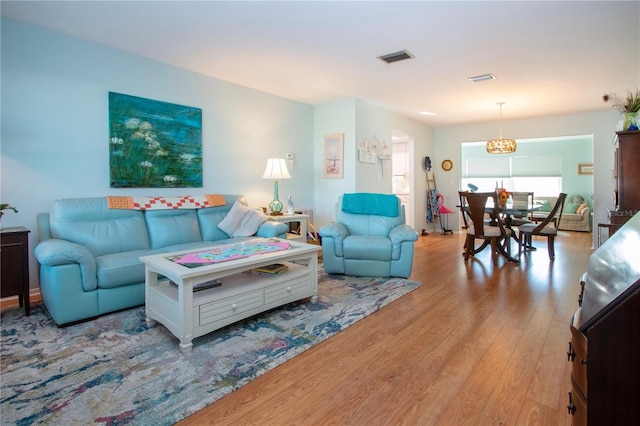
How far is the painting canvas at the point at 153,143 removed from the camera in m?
3.43

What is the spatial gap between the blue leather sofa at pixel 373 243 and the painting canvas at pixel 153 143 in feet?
5.86

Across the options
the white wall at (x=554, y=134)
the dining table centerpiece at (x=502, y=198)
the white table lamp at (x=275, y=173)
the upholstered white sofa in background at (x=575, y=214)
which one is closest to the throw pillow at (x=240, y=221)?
the white table lamp at (x=275, y=173)

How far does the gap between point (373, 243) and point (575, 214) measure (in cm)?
677

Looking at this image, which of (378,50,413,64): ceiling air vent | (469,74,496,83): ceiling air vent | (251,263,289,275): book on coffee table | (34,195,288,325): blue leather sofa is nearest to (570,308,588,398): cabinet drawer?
(251,263,289,275): book on coffee table

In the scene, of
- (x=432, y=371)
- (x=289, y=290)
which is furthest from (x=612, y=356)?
(x=289, y=290)

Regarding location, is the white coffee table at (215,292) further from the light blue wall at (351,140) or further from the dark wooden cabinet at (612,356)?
the light blue wall at (351,140)

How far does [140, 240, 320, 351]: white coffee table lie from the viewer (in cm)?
208

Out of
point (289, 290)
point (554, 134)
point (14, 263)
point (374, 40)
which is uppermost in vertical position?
point (374, 40)

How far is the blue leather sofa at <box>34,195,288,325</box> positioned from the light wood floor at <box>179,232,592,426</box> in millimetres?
1545

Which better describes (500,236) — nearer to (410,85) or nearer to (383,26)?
(410,85)

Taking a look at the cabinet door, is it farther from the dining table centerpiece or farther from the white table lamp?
the white table lamp

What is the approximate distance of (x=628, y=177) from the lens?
340 cm

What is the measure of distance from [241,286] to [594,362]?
2063mm

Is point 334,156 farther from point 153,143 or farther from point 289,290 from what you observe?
point 289,290
